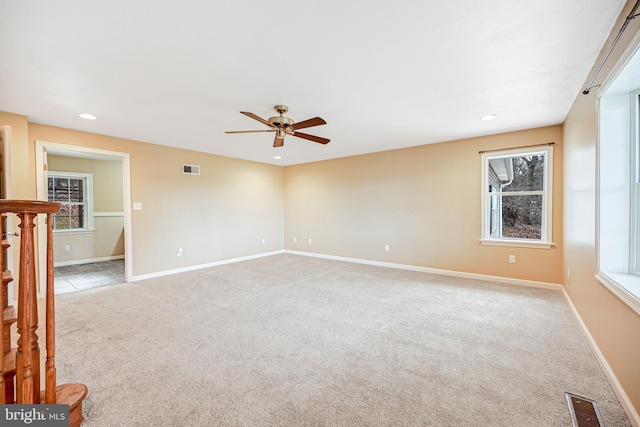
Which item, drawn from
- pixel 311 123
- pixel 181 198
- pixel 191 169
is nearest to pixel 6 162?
pixel 181 198

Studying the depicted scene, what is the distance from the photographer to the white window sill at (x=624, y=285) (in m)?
1.52

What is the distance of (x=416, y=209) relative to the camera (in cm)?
511

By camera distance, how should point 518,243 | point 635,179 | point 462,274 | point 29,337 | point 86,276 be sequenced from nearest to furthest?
point 29,337
point 635,179
point 518,243
point 462,274
point 86,276

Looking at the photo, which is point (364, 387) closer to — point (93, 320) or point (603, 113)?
point (603, 113)

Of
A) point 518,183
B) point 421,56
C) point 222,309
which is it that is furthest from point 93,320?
point 518,183

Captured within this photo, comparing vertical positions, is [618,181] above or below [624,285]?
above

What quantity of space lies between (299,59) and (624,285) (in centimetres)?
270

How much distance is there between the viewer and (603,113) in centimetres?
→ 205

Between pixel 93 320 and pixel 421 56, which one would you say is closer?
pixel 421 56

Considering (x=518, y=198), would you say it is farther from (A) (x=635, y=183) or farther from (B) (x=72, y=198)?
(B) (x=72, y=198)

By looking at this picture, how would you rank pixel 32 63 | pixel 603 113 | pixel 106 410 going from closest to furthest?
pixel 106 410
pixel 603 113
pixel 32 63

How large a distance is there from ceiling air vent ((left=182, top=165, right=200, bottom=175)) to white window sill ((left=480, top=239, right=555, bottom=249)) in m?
5.34

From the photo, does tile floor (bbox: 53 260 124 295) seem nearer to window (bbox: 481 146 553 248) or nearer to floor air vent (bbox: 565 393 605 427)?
floor air vent (bbox: 565 393 605 427)

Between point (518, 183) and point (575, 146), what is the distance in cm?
139
